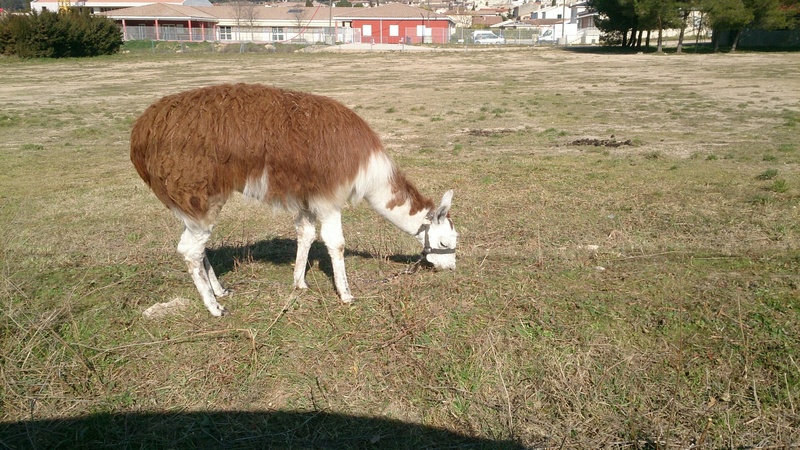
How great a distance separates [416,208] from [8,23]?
50.8 m

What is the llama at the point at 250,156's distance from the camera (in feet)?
16.9

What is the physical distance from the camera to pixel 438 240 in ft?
20.9

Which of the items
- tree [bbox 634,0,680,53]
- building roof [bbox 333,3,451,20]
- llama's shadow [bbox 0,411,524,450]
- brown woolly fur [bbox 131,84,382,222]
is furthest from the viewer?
building roof [bbox 333,3,451,20]

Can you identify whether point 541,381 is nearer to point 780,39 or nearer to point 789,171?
point 789,171

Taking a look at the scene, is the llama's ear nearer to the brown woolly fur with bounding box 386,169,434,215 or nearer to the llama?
the brown woolly fur with bounding box 386,169,434,215

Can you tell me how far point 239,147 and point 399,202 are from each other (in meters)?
1.72

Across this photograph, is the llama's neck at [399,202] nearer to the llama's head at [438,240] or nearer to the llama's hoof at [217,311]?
the llama's head at [438,240]

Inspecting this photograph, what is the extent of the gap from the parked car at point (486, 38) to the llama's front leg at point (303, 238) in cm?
7285

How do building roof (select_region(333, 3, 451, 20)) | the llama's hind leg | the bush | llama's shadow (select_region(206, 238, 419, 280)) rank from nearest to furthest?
the llama's hind leg
llama's shadow (select_region(206, 238, 419, 280))
the bush
building roof (select_region(333, 3, 451, 20))

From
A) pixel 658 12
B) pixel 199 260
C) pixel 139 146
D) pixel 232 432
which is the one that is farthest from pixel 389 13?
pixel 232 432

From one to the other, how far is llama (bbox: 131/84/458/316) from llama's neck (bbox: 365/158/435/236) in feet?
0.56

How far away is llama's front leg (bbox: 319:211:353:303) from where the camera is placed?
18.6ft

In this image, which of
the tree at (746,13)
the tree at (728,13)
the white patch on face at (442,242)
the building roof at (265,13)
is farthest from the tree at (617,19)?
the white patch on face at (442,242)

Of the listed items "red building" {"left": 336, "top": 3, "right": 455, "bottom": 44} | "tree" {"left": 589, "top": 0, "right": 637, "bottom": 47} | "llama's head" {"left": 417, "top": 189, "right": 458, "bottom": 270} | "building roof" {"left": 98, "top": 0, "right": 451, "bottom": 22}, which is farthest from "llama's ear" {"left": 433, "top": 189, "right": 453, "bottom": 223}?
"red building" {"left": 336, "top": 3, "right": 455, "bottom": 44}
